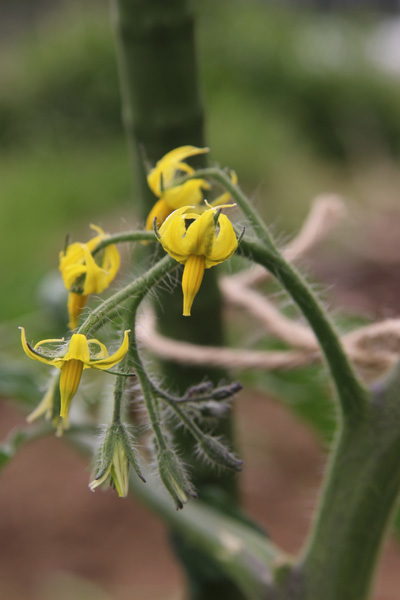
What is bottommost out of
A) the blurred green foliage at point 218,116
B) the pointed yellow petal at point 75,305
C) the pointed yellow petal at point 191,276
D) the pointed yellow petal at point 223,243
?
the blurred green foliage at point 218,116

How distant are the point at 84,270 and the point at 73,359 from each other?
0.27 ft

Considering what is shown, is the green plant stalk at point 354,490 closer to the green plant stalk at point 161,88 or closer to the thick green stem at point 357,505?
the thick green stem at point 357,505

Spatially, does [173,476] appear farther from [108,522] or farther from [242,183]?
[242,183]

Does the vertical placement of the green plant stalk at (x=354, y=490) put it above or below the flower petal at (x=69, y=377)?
below

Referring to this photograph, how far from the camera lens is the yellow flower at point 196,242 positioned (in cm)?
38

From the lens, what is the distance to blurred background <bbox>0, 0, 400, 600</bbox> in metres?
1.45

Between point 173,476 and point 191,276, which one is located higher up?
point 191,276

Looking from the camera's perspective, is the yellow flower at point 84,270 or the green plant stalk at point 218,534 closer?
the yellow flower at point 84,270

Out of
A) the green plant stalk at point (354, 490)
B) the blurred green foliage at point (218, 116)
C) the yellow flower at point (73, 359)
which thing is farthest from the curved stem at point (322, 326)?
the blurred green foliage at point (218, 116)

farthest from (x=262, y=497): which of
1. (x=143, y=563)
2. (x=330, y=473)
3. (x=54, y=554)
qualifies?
(x=330, y=473)

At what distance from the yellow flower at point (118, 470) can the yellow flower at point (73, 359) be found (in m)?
0.05

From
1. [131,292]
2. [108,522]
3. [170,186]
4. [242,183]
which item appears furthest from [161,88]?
[242,183]

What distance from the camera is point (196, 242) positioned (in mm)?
386

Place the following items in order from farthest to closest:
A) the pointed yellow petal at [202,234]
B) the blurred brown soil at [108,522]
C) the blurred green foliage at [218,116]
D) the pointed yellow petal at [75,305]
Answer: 1. the blurred green foliage at [218,116]
2. the blurred brown soil at [108,522]
3. the pointed yellow petal at [75,305]
4. the pointed yellow petal at [202,234]
